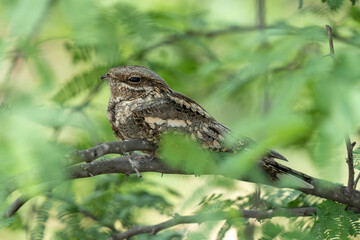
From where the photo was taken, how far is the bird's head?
260 centimetres

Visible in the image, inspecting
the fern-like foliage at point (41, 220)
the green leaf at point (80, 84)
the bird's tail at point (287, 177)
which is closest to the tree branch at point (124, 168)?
the bird's tail at point (287, 177)

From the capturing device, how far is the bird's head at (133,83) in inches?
102

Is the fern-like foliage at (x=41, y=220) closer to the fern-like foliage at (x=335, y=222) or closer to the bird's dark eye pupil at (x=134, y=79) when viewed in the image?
the bird's dark eye pupil at (x=134, y=79)

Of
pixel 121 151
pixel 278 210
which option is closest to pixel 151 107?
pixel 121 151

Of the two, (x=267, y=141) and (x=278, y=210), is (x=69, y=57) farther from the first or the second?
(x=267, y=141)

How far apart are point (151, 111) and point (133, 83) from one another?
0.24 meters

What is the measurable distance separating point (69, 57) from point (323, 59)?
1942mm

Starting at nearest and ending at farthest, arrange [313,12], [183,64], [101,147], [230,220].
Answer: [101,147]
[230,220]
[313,12]
[183,64]

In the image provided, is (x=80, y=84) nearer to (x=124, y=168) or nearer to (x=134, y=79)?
(x=134, y=79)

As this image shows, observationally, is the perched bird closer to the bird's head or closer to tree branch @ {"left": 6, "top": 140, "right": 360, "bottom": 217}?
the bird's head

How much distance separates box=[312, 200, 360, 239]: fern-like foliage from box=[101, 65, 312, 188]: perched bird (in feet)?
0.87

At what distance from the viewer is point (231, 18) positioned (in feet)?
18.0

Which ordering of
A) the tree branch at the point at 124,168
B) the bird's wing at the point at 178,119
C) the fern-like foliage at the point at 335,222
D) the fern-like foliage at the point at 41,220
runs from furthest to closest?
1. the fern-like foliage at the point at 41,220
2. the bird's wing at the point at 178,119
3. the fern-like foliage at the point at 335,222
4. the tree branch at the point at 124,168

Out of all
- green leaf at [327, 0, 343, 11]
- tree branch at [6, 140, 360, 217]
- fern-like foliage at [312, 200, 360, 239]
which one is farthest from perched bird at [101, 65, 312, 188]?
green leaf at [327, 0, 343, 11]
